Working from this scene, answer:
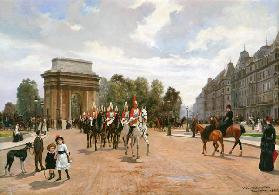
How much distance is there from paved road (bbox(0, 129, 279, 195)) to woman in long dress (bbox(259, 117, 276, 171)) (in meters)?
0.31

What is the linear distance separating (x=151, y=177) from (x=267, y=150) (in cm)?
495

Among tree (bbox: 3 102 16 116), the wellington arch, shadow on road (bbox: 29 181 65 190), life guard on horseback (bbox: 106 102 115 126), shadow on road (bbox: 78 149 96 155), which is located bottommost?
shadow on road (bbox: 29 181 65 190)

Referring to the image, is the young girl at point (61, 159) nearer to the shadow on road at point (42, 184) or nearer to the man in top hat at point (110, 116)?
the shadow on road at point (42, 184)

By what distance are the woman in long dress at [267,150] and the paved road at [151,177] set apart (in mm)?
306

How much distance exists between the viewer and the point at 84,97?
23.0 meters

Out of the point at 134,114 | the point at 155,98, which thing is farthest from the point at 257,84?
the point at 134,114

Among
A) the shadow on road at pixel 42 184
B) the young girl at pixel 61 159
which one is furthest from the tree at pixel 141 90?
the shadow on road at pixel 42 184

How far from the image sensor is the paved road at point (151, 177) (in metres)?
12.7

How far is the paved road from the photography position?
1265 cm

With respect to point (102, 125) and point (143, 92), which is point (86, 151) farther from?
point (143, 92)

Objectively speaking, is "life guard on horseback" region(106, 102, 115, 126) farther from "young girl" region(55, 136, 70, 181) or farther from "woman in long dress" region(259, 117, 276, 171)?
"woman in long dress" region(259, 117, 276, 171)

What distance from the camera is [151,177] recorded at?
14062 mm

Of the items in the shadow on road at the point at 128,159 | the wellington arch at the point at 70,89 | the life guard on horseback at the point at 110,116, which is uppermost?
the wellington arch at the point at 70,89

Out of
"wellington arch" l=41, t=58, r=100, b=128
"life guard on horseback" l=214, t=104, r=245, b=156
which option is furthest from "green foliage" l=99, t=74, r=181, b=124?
"life guard on horseback" l=214, t=104, r=245, b=156
